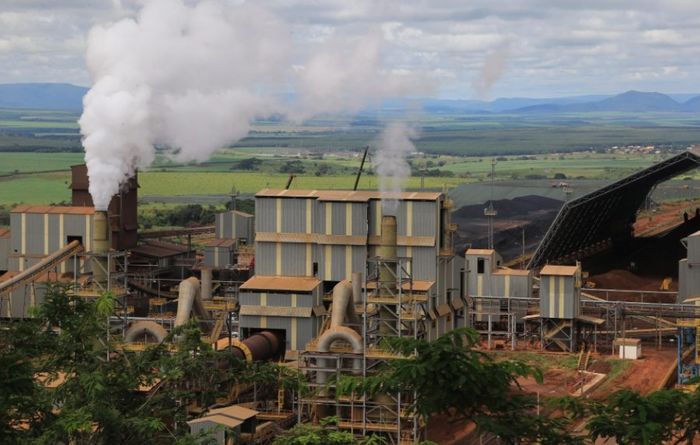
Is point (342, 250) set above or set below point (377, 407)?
above

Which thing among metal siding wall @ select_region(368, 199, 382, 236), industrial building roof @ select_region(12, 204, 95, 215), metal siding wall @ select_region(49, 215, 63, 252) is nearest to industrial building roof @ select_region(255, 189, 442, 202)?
metal siding wall @ select_region(368, 199, 382, 236)

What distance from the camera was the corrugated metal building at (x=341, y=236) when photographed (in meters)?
59.3

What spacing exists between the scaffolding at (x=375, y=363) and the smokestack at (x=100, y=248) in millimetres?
9796

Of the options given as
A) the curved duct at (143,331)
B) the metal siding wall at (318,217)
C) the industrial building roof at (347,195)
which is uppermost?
the industrial building roof at (347,195)

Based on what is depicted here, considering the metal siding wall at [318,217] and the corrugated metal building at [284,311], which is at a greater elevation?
the metal siding wall at [318,217]

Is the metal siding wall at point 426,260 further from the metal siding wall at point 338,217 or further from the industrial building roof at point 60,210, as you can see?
the industrial building roof at point 60,210

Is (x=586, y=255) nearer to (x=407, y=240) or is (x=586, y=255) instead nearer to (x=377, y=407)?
(x=407, y=240)

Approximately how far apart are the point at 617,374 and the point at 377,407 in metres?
14.4

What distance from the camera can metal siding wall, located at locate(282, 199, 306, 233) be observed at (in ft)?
199

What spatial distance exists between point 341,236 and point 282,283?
3.20m

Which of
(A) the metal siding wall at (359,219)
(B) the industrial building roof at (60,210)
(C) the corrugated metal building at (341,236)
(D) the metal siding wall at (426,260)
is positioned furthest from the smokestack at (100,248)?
(D) the metal siding wall at (426,260)

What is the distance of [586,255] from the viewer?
88375 millimetres

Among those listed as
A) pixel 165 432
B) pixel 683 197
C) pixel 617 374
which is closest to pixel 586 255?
pixel 617 374

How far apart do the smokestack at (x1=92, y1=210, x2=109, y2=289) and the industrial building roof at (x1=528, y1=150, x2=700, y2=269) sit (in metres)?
28.6
